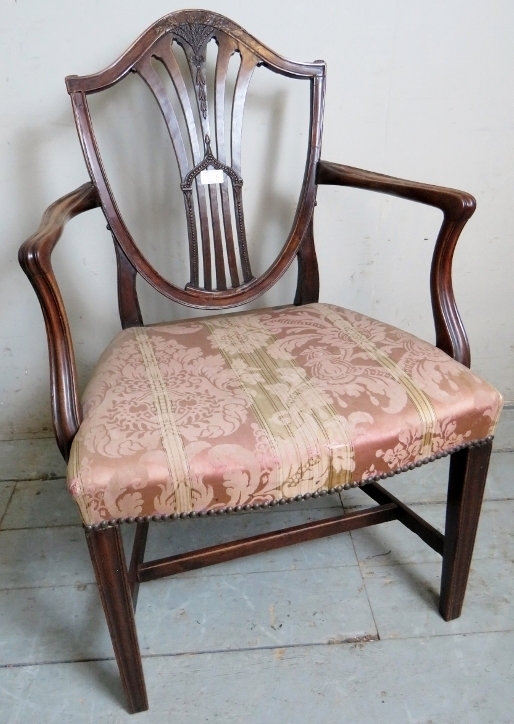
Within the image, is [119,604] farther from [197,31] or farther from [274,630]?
[197,31]

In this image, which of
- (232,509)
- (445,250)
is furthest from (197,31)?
(232,509)

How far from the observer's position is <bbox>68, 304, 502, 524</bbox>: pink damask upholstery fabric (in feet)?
2.31

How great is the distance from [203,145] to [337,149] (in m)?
0.36

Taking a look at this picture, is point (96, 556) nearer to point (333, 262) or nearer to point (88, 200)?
point (88, 200)

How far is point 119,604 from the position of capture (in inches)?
31.5

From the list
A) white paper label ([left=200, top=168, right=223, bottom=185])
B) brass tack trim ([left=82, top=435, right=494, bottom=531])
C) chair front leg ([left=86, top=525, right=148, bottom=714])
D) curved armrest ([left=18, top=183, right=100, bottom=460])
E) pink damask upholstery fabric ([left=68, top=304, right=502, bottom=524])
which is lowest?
chair front leg ([left=86, top=525, right=148, bottom=714])

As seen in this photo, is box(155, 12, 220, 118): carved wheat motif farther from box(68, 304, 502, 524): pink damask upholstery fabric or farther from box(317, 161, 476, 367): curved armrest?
box(68, 304, 502, 524): pink damask upholstery fabric

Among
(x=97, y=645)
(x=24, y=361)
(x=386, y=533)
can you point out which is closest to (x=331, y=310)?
(x=386, y=533)

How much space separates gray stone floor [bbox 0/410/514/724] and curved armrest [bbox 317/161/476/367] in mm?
468

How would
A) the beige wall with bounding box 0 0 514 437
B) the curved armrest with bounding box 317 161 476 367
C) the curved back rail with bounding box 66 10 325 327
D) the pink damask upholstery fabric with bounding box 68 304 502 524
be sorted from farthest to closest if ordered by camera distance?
the beige wall with bounding box 0 0 514 437
the curved back rail with bounding box 66 10 325 327
the curved armrest with bounding box 317 161 476 367
the pink damask upholstery fabric with bounding box 68 304 502 524

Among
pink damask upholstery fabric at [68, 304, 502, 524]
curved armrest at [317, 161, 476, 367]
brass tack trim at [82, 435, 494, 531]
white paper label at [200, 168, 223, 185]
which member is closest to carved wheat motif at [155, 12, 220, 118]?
white paper label at [200, 168, 223, 185]

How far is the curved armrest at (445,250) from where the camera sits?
851mm

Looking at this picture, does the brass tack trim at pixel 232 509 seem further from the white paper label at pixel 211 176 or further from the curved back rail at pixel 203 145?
the white paper label at pixel 211 176

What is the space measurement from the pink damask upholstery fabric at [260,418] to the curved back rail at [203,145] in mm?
203
